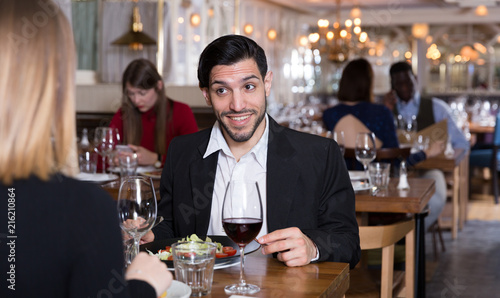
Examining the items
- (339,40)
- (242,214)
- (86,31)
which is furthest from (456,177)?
(339,40)

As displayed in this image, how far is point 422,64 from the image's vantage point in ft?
52.3

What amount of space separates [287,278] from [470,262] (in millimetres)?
3815

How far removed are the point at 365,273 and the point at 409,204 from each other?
0.41 meters

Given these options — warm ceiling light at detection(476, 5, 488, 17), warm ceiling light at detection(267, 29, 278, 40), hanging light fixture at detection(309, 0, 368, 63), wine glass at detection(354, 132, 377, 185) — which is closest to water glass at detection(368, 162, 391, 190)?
wine glass at detection(354, 132, 377, 185)

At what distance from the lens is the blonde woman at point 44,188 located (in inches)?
39.4

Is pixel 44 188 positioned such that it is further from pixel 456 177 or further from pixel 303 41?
pixel 303 41

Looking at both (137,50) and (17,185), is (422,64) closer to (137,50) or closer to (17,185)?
(137,50)

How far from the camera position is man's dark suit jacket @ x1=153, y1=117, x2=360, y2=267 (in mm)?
2021

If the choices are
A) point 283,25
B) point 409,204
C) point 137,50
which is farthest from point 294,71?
point 409,204

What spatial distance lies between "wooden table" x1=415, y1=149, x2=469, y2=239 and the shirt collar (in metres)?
3.10

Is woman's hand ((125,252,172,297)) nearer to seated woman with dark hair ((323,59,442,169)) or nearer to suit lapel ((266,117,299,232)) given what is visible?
suit lapel ((266,117,299,232))

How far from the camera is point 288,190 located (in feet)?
6.70

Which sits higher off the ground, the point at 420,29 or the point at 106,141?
the point at 420,29

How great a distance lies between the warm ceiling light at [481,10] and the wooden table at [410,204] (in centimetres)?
1140
